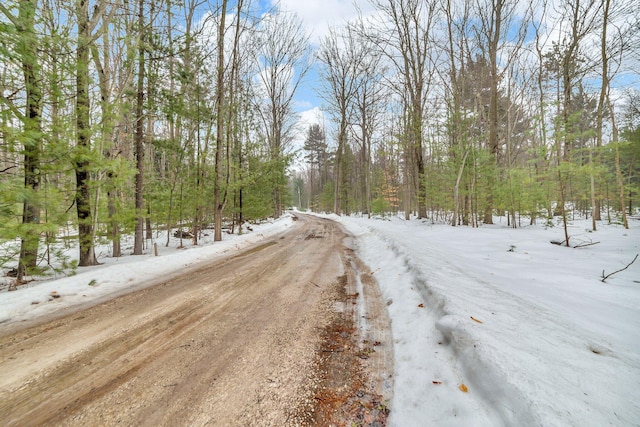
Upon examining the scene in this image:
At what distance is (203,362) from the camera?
2.09m

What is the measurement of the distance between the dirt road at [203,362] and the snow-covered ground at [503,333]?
0.33 metres

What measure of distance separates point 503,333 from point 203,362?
257cm

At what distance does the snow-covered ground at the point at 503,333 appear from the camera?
1.38 m

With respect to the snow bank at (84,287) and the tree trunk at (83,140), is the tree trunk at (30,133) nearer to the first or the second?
the tree trunk at (83,140)

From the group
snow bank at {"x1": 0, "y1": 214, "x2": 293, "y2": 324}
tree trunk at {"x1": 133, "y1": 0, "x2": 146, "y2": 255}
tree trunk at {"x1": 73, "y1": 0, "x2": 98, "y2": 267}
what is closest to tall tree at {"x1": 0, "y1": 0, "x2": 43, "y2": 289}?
tree trunk at {"x1": 73, "y1": 0, "x2": 98, "y2": 267}

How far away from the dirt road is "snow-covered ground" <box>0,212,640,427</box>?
0.33 metres

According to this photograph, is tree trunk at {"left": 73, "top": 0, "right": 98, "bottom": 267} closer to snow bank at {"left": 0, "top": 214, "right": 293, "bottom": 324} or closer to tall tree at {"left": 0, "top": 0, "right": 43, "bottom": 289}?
tall tree at {"left": 0, "top": 0, "right": 43, "bottom": 289}

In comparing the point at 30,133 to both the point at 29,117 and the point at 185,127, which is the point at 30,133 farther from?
the point at 185,127

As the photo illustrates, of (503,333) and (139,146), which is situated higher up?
(139,146)

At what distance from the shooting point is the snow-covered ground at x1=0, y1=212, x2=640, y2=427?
1.38 m

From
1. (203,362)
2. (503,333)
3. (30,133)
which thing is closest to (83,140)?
(30,133)

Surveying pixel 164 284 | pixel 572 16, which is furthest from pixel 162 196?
pixel 572 16

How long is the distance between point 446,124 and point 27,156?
1295 cm

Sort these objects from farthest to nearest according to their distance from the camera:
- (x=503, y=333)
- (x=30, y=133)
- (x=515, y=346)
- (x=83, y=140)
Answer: (x=83, y=140), (x=30, y=133), (x=503, y=333), (x=515, y=346)
